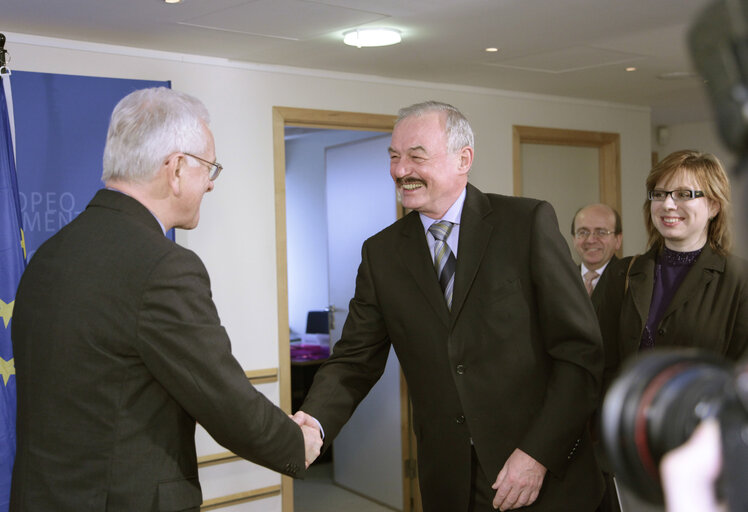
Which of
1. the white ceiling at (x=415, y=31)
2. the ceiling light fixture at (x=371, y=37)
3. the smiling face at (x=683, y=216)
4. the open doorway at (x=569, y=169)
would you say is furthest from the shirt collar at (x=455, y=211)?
the open doorway at (x=569, y=169)

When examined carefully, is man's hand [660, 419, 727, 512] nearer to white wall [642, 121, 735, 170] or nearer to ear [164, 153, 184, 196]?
ear [164, 153, 184, 196]

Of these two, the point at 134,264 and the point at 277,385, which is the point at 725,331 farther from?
the point at 277,385

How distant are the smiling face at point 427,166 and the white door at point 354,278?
288 centimetres

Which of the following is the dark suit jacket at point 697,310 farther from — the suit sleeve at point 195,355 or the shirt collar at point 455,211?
the suit sleeve at point 195,355

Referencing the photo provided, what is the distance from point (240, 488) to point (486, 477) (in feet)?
8.31

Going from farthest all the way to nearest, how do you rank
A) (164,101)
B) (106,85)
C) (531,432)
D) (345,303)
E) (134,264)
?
1. (345,303)
2. (106,85)
3. (531,432)
4. (164,101)
5. (134,264)

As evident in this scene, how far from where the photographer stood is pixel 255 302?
14.3ft

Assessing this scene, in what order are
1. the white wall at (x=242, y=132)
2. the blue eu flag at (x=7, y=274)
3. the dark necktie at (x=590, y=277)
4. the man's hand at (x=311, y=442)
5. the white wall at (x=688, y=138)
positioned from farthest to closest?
the white wall at (x=688, y=138), the dark necktie at (x=590, y=277), the white wall at (x=242, y=132), the blue eu flag at (x=7, y=274), the man's hand at (x=311, y=442)

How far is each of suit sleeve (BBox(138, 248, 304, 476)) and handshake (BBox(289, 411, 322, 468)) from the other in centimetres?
33

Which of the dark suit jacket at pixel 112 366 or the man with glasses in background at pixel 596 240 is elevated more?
the man with glasses in background at pixel 596 240

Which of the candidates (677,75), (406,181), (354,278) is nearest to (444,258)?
(406,181)

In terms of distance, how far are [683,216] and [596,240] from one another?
202 cm

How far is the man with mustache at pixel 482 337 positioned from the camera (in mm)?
2064

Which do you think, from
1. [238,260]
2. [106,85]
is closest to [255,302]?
[238,260]
